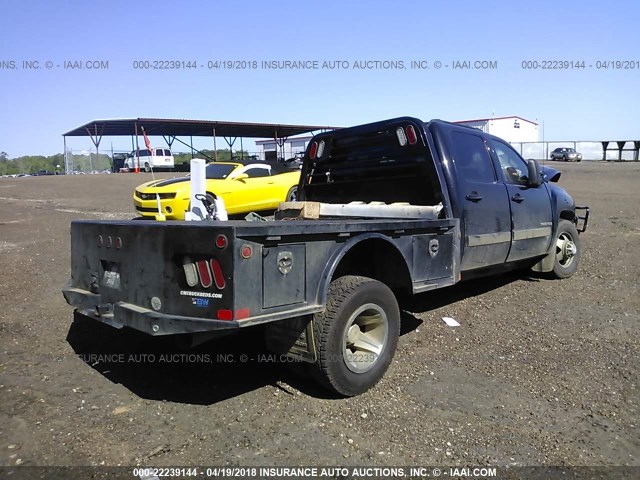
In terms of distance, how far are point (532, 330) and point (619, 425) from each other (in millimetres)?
1852

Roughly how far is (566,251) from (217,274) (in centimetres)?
587

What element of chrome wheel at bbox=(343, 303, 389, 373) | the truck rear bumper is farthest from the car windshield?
chrome wheel at bbox=(343, 303, 389, 373)

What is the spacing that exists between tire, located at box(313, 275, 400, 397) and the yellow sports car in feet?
23.1

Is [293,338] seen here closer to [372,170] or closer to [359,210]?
[359,210]

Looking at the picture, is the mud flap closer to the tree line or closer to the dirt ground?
the dirt ground

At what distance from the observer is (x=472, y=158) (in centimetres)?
522

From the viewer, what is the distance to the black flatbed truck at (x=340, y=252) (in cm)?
297

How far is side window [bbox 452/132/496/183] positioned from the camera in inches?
197

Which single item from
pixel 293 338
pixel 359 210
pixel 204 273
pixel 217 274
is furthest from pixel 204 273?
pixel 359 210

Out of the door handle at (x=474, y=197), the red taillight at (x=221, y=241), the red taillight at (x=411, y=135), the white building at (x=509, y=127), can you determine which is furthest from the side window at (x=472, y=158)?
the white building at (x=509, y=127)

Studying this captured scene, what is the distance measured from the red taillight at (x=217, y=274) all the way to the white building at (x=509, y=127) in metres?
51.6

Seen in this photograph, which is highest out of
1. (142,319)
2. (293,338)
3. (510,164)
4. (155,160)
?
(155,160)

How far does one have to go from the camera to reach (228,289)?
2844 millimetres

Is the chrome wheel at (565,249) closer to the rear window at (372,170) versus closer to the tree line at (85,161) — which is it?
the rear window at (372,170)
